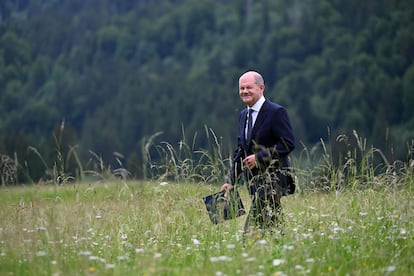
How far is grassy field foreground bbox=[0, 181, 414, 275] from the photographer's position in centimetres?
686

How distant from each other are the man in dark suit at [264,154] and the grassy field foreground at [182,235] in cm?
28

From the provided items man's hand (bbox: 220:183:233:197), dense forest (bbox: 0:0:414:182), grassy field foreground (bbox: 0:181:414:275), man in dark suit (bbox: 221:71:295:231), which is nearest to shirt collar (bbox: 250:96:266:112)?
man in dark suit (bbox: 221:71:295:231)

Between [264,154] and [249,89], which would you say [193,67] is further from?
[264,154]

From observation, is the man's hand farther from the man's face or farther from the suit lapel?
the man's face

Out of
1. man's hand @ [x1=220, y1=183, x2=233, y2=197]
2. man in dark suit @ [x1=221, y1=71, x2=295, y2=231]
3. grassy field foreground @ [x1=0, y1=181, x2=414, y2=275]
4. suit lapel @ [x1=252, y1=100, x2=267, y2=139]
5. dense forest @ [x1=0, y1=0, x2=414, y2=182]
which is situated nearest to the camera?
grassy field foreground @ [x1=0, y1=181, x2=414, y2=275]

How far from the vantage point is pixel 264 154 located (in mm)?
7910

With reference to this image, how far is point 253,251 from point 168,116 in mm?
98912

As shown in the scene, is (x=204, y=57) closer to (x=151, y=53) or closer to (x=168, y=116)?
(x=151, y=53)

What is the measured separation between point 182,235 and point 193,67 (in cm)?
11259

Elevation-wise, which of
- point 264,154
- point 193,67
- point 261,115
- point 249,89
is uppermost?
point 249,89

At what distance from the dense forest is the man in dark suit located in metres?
67.0

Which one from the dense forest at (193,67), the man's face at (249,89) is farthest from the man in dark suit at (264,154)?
the dense forest at (193,67)

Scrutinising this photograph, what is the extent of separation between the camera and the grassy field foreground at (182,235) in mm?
6863

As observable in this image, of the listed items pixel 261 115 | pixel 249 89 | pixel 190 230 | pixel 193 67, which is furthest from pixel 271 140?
pixel 193 67
